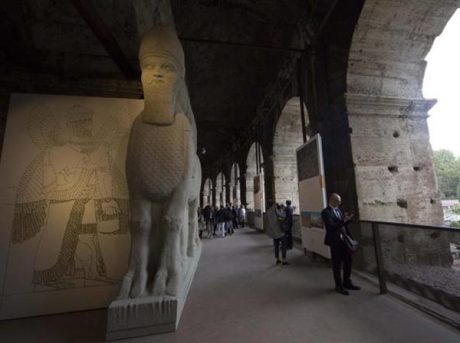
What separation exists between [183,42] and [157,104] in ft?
14.5

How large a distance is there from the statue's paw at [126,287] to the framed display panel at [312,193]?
2.84m

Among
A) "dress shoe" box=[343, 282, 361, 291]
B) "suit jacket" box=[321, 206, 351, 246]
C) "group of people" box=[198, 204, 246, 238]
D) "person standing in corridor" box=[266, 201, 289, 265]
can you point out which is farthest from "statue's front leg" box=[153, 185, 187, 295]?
"group of people" box=[198, 204, 246, 238]

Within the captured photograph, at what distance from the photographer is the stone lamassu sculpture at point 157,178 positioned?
212cm

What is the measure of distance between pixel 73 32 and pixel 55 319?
3472 mm

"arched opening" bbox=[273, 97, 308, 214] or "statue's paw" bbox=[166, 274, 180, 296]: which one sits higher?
"arched opening" bbox=[273, 97, 308, 214]

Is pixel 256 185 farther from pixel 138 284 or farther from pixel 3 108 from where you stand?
pixel 3 108

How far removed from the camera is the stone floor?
1.77 m

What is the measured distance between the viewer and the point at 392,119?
3797mm

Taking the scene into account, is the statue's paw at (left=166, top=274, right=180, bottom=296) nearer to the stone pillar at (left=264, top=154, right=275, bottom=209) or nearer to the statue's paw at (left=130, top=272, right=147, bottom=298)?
the statue's paw at (left=130, top=272, right=147, bottom=298)

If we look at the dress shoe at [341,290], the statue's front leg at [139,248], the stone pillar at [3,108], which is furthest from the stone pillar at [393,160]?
the stone pillar at [3,108]

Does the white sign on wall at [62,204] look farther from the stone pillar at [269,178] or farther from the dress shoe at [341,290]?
the stone pillar at [269,178]

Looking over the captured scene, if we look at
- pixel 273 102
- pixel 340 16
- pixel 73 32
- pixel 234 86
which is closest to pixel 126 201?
pixel 73 32

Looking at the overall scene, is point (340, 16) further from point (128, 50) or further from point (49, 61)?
point (49, 61)

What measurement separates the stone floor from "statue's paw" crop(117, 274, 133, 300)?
33 cm
